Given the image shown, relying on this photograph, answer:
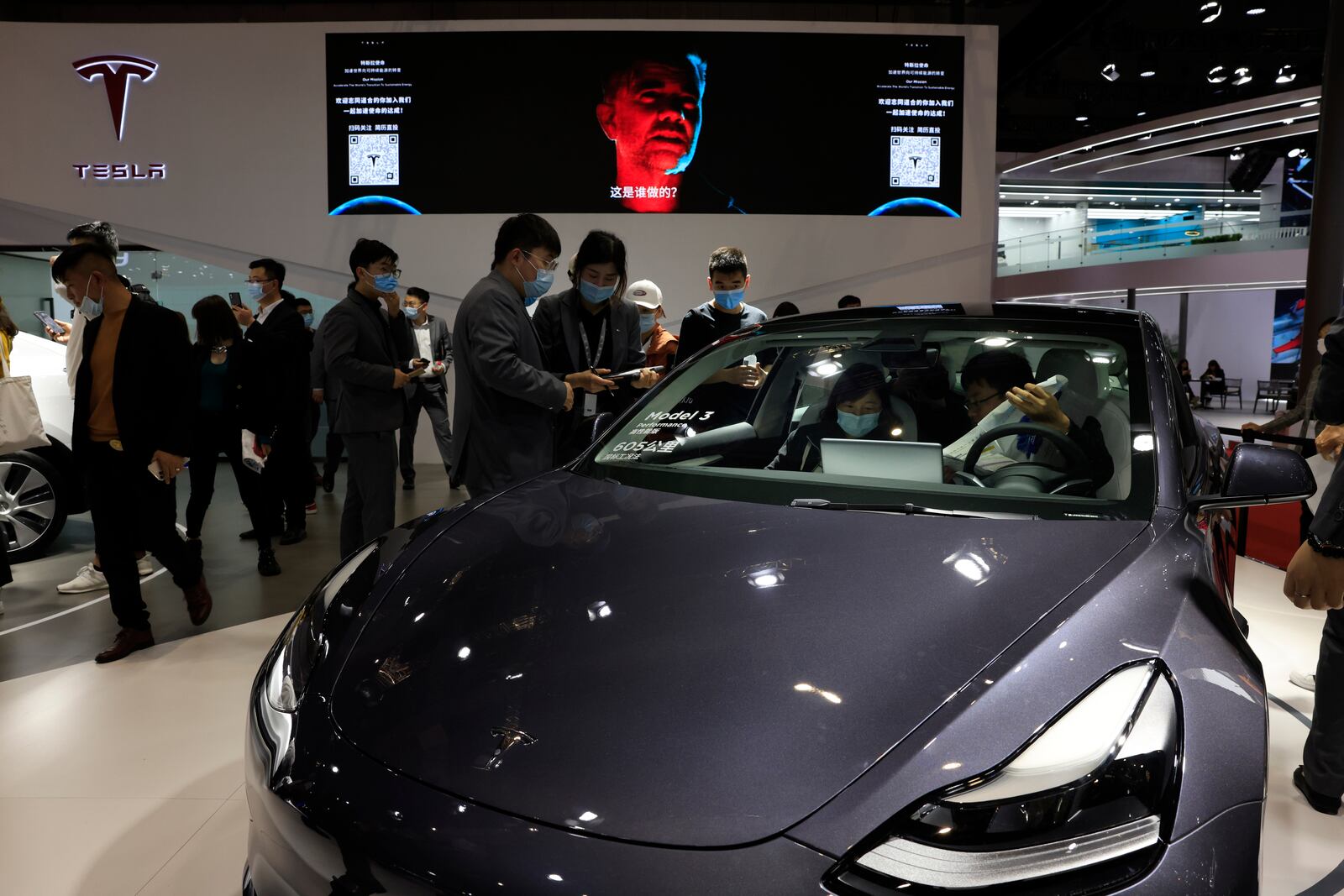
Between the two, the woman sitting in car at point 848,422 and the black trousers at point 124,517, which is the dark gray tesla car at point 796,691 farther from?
the black trousers at point 124,517

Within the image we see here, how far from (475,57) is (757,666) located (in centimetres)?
767

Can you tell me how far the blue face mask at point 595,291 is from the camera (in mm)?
3193

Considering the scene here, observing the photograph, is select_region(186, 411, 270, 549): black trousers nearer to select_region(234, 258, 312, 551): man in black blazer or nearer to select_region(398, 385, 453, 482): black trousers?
select_region(234, 258, 312, 551): man in black blazer

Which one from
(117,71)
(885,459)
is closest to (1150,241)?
(117,71)

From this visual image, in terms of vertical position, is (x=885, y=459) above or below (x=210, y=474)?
above

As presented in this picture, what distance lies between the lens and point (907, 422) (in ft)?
6.29

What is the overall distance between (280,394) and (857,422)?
3.56m

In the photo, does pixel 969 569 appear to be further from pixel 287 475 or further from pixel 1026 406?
pixel 287 475

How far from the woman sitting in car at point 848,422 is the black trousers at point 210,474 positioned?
3.37m

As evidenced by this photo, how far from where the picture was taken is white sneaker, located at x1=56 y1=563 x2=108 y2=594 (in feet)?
13.4

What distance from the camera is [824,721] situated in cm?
100

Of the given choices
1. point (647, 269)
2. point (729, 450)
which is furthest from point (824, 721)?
point (647, 269)

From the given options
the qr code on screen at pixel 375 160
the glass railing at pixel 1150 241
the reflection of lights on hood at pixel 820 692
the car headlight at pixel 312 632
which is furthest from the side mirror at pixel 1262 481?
the glass railing at pixel 1150 241

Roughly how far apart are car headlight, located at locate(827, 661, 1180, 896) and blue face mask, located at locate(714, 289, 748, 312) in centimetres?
308
